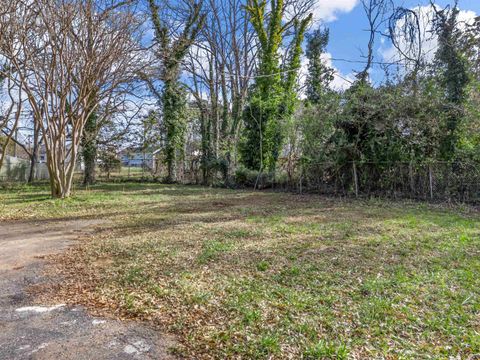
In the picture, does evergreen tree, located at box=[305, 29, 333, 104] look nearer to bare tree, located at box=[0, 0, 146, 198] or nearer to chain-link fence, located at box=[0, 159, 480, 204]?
chain-link fence, located at box=[0, 159, 480, 204]

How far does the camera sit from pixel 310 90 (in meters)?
20.3

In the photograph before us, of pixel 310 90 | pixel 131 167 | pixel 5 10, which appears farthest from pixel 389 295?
pixel 310 90

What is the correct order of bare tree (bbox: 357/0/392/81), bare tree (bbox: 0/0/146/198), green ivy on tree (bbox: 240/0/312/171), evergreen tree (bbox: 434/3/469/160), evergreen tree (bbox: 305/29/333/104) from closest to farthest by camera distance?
1. bare tree (bbox: 0/0/146/198)
2. evergreen tree (bbox: 434/3/469/160)
3. bare tree (bbox: 357/0/392/81)
4. green ivy on tree (bbox: 240/0/312/171)
5. evergreen tree (bbox: 305/29/333/104)

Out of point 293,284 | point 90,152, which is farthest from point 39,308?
point 90,152

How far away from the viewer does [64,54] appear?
8148 millimetres

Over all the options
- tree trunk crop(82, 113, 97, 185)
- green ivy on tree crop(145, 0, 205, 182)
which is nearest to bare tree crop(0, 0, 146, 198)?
tree trunk crop(82, 113, 97, 185)

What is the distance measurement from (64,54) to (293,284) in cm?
829

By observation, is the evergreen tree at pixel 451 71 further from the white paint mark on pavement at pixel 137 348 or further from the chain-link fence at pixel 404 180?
the white paint mark on pavement at pixel 137 348

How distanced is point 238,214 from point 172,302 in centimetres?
437

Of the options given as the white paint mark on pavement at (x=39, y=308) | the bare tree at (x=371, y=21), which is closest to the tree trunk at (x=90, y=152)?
the bare tree at (x=371, y=21)

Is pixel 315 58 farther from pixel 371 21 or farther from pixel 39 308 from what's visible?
pixel 39 308

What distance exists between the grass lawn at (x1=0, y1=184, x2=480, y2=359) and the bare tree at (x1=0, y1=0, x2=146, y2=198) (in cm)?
451

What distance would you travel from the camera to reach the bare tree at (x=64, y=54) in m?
7.40

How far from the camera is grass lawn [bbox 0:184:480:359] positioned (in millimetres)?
2088
